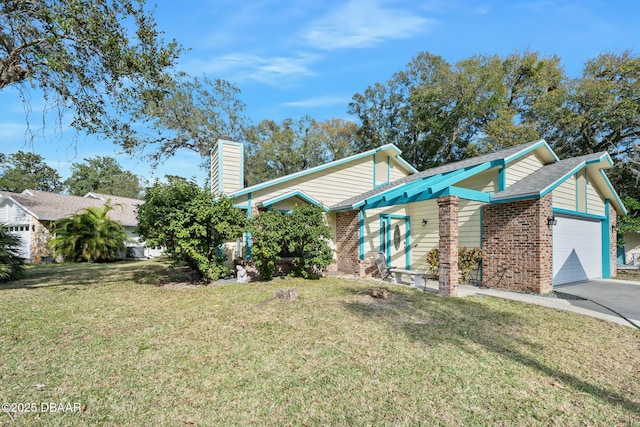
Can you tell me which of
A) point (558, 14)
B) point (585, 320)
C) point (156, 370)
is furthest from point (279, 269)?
point (558, 14)

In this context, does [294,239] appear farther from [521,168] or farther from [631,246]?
[631,246]

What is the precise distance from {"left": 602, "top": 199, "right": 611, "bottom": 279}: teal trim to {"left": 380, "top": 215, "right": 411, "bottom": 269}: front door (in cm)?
706

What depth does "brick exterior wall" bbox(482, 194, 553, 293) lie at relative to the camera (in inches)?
322

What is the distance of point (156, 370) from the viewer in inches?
142

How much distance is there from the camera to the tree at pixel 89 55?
6820 mm

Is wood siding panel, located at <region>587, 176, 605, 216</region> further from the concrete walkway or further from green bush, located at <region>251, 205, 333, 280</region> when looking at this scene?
green bush, located at <region>251, 205, 333, 280</region>

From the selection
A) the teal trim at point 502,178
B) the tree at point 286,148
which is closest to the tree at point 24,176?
the tree at point 286,148

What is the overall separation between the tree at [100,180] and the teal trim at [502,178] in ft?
162

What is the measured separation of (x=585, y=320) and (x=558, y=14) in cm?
893

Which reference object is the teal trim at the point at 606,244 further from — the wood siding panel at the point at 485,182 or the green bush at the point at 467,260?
the green bush at the point at 467,260

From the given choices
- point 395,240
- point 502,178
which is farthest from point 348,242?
point 502,178

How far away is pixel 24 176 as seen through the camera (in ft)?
135

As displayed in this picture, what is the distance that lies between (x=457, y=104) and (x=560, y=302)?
57.1ft

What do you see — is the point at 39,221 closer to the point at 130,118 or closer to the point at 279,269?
the point at 130,118
